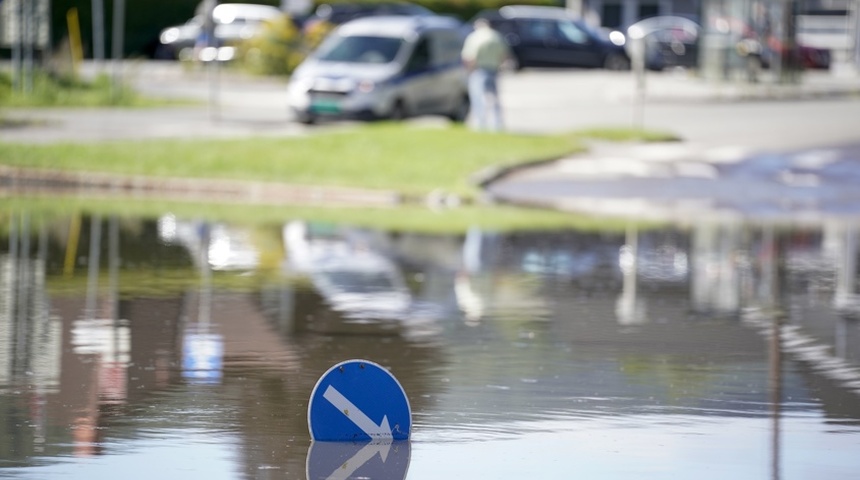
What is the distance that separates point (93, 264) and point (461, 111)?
18.7m

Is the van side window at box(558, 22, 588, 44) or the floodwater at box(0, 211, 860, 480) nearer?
the floodwater at box(0, 211, 860, 480)

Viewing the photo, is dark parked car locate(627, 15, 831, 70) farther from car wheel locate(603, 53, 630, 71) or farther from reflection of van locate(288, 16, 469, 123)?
reflection of van locate(288, 16, 469, 123)

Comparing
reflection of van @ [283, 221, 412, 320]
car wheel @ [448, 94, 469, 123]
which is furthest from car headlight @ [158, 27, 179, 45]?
reflection of van @ [283, 221, 412, 320]

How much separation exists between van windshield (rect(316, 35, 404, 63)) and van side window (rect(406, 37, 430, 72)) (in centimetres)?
28

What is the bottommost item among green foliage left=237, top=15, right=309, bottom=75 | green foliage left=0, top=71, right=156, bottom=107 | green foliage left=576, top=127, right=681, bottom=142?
green foliage left=237, top=15, right=309, bottom=75

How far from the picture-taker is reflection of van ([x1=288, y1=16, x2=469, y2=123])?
3189cm

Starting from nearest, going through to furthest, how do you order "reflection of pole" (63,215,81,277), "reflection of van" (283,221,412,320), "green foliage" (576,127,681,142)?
1. "reflection of van" (283,221,412,320)
2. "reflection of pole" (63,215,81,277)
3. "green foliage" (576,127,681,142)

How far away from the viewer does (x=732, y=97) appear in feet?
127

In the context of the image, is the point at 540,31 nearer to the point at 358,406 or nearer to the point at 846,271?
the point at 846,271

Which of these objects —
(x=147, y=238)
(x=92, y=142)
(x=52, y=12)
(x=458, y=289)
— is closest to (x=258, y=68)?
(x=52, y=12)

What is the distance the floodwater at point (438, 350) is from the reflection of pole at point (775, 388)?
2 centimetres

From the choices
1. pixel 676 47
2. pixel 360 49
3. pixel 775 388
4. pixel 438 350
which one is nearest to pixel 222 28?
pixel 676 47

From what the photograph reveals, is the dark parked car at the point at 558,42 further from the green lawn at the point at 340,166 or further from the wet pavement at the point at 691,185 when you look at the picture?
the wet pavement at the point at 691,185

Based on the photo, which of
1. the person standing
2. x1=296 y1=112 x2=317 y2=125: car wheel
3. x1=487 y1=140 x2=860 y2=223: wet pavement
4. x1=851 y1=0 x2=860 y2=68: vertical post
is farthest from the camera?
x1=851 y1=0 x2=860 y2=68: vertical post
